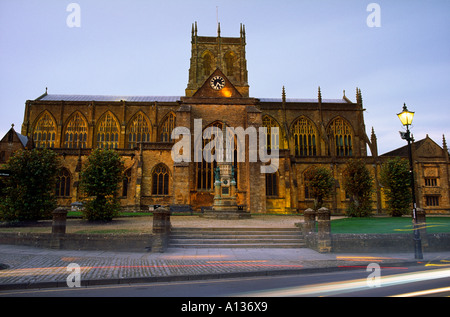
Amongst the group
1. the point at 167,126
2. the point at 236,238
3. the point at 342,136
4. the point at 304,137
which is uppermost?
the point at 167,126

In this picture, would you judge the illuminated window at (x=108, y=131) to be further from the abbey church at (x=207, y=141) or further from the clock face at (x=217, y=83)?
the clock face at (x=217, y=83)

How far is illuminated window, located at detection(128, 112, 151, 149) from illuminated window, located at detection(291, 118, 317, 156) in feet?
67.3

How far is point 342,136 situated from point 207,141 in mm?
22543

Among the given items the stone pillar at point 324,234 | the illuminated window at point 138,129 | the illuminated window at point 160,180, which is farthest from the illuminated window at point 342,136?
the stone pillar at point 324,234

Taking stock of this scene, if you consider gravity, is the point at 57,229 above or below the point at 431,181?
below

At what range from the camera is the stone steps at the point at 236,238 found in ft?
42.9

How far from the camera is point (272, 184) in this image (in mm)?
34719

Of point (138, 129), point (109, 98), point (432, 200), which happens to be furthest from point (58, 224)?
point (432, 200)

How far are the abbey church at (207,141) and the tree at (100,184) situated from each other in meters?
9.65

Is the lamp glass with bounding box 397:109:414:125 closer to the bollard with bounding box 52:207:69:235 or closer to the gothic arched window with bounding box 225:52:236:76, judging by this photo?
the bollard with bounding box 52:207:69:235

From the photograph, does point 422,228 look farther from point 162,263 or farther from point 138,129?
point 138,129

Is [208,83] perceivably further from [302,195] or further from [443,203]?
[443,203]

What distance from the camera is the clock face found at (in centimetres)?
3300
